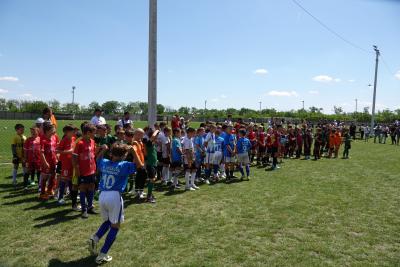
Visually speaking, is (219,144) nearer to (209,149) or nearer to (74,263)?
(209,149)

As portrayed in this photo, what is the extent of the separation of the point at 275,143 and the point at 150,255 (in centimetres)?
1037

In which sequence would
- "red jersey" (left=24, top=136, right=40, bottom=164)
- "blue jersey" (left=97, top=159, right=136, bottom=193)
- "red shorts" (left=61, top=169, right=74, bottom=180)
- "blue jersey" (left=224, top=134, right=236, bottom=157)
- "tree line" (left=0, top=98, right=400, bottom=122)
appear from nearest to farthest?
"blue jersey" (left=97, top=159, right=136, bottom=193)
"red shorts" (left=61, top=169, right=74, bottom=180)
"red jersey" (left=24, top=136, right=40, bottom=164)
"blue jersey" (left=224, top=134, right=236, bottom=157)
"tree line" (left=0, top=98, right=400, bottom=122)

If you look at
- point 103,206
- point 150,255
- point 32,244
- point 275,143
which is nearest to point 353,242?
point 150,255

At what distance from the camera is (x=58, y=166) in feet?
27.6

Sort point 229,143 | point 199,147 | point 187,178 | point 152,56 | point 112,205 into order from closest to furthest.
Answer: point 112,205 < point 187,178 < point 152,56 < point 199,147 < point 229,143

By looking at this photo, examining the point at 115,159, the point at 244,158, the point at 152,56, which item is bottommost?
the point at 244,158

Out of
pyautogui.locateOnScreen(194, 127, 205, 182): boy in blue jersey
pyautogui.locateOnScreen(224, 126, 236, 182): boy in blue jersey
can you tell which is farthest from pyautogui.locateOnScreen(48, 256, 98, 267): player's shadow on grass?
pyautogui.locateOnScreen(224, 126, 236, 182): boy in blue jersey

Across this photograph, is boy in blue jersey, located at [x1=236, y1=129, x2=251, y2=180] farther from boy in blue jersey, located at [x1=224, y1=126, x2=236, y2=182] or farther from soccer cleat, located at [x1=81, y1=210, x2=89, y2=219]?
soccer cleat, located at [x1=81, y1=210, x2=89, y2=219]

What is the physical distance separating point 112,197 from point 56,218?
2675 millimetres

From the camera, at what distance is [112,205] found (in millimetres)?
4867

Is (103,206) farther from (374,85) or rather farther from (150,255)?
(374,85)

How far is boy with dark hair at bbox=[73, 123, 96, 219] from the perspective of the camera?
681 cm

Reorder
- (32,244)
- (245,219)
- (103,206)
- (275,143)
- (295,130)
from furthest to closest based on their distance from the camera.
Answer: (295,130) < (275,143) < (245,219) < (32,244) < (103,206)

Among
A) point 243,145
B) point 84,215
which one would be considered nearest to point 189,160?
point 243,145
